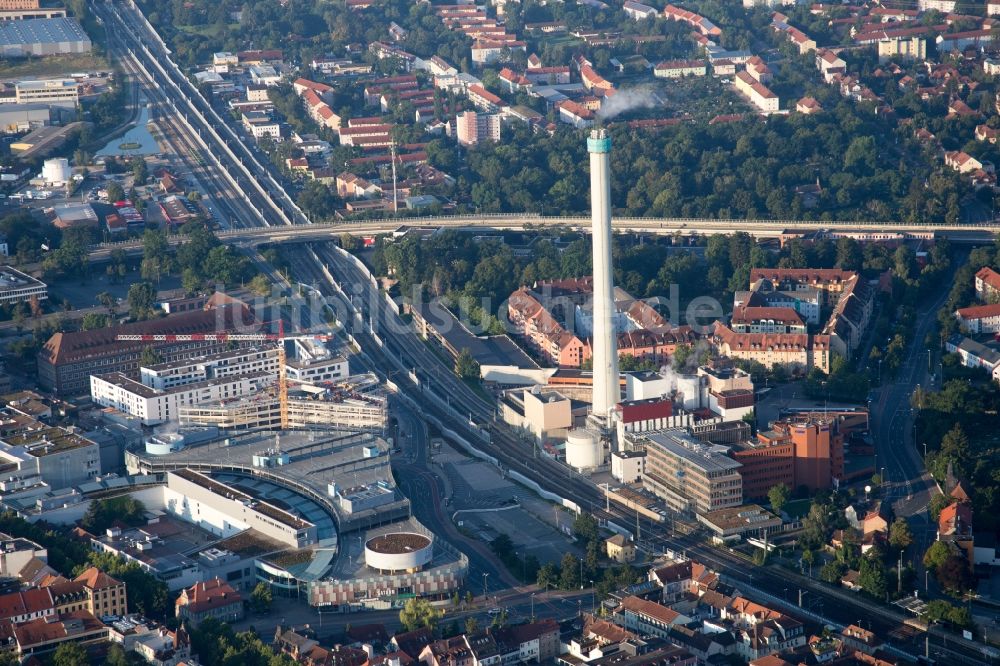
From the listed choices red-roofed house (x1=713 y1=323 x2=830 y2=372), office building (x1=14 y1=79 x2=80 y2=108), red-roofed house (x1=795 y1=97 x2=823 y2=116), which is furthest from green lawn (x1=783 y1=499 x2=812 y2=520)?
office building (x1=14 y1=79 x2=80 y2=108)

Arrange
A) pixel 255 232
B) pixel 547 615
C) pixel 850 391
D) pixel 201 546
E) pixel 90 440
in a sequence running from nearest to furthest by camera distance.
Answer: pixel 547 615, pixel 201 546, pixel 90 440, pixel 850 391, pixel 255 232

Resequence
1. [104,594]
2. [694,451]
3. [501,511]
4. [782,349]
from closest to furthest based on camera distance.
Answer: [104,594] → [501,511] → [694,451] → [782,349]

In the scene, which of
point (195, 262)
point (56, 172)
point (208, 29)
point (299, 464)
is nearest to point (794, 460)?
point (299, 464)

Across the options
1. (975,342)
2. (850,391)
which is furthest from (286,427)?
(975,342)

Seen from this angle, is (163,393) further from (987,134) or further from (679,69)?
(679,69)

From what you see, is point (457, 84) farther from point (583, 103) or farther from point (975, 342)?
point (975, 342)

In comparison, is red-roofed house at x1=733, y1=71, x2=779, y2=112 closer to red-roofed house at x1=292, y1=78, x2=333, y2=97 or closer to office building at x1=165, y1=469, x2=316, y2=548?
red-roofed house at x1=292, y1=78, x2=333, y2=97
